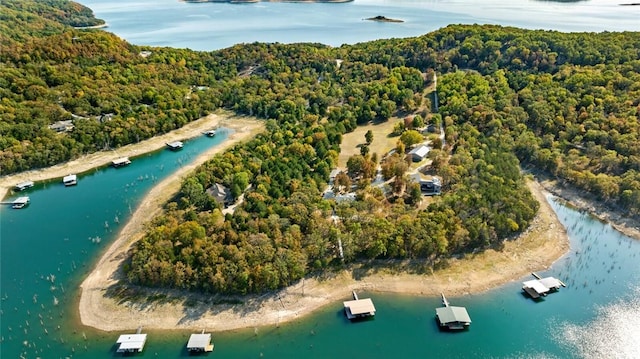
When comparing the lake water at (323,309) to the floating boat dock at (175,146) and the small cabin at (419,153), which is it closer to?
the floating boat dock at (175,146)

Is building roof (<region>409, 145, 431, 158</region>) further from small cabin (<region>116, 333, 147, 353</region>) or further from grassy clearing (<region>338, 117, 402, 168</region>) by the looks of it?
small cabin (<region>116, 333, 147, 353</region>)

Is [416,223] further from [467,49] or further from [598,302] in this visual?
[467,49]

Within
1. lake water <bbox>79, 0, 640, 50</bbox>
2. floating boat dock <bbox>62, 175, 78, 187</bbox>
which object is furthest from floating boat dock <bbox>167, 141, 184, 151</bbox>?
lake water <bbox>79, 0, 640, 50</bbox>

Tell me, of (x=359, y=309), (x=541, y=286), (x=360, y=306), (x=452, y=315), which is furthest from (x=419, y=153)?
(x=359, y=309)

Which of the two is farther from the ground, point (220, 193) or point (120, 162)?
point (220, 193)

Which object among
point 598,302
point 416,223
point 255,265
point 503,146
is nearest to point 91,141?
point 255,265

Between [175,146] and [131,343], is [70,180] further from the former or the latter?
[131,343]
